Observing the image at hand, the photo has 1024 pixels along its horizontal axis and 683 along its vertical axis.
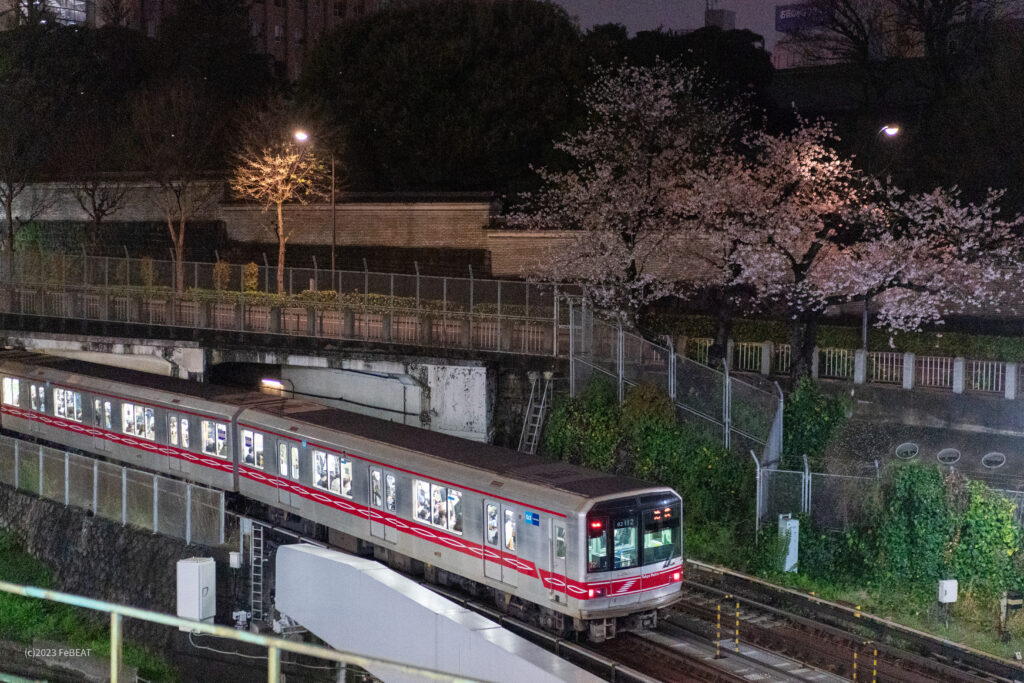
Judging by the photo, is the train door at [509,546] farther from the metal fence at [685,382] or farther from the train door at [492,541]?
the metal fence at [685,382]

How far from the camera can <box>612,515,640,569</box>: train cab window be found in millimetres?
14859

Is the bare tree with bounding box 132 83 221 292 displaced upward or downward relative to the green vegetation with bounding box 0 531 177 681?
upward

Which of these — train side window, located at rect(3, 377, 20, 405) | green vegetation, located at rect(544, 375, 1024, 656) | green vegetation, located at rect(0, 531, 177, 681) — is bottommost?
green vegetation, located at rect(0, 531, 177, 681)

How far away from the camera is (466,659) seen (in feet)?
40.7

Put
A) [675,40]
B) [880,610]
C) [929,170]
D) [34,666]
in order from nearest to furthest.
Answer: [880,610]
[34,666]
[929,170]
[675,40]

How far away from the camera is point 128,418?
24734mm

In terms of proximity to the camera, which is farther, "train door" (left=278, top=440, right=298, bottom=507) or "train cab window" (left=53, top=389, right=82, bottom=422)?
"train cab window" (left=53, top=389, right=82, bottom=422)

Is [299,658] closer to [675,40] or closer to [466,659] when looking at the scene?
[466,659]

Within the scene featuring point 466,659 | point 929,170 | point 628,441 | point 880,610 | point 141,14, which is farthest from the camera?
point 141,14

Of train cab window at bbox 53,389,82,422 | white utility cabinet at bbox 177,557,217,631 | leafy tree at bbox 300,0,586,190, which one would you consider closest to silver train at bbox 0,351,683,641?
train cab window at bbox 53,389,82,422

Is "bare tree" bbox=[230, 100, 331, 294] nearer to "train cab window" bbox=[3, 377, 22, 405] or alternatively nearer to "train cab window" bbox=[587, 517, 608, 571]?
"train cab window" bbox=[3, 377, 22, 405]

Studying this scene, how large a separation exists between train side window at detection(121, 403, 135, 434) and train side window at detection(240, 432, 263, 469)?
4482mm

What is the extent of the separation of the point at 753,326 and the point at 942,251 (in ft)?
16.2

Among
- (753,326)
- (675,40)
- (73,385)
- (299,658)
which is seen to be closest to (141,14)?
(675,40)
